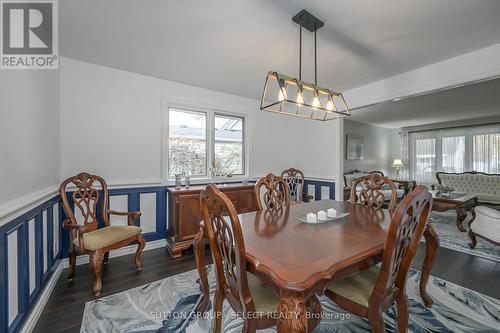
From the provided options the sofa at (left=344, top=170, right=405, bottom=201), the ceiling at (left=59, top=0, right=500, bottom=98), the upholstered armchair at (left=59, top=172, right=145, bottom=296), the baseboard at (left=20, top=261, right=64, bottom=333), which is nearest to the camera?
the baseboard at (left=20, top=261, right=64, bottom=333)

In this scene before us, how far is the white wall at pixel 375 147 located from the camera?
21.6 feet

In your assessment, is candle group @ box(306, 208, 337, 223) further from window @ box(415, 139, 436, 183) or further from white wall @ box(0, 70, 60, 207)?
window @ box(415, 139, 436, 183)

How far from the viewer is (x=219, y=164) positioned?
3.79 metres

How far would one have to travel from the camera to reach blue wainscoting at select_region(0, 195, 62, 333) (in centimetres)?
129

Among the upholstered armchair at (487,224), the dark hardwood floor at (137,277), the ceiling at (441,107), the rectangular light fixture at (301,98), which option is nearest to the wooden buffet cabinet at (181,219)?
the dark hardwood floor at (137,277)

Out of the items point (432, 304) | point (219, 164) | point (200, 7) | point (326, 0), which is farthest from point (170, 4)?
point (432, 304)

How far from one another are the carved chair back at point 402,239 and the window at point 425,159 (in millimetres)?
7381

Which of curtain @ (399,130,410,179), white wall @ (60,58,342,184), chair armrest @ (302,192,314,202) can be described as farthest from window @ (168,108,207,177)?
curtain @ (399,130,410,179)

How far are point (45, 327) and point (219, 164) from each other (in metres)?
2.70

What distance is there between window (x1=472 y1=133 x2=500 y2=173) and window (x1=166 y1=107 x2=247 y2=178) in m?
6.66

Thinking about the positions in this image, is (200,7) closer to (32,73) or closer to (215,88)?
(32,73)

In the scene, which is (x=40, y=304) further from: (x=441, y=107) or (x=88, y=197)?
(x=441, y=107)

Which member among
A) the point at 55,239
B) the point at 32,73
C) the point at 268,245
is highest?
the point at 32,73

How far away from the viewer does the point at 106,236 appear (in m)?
2.20
